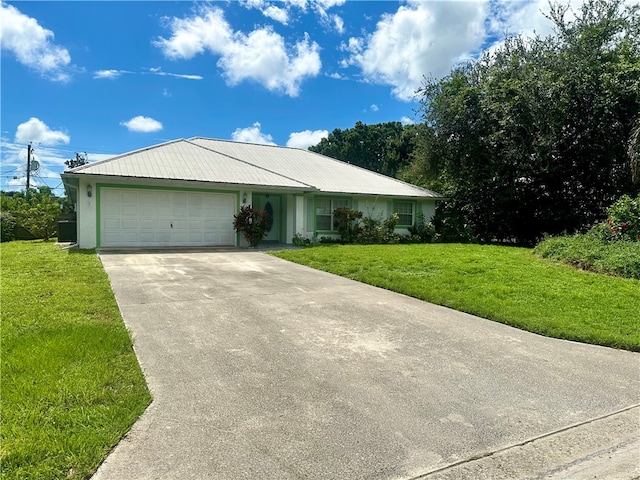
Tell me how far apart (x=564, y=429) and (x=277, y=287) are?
545 cm

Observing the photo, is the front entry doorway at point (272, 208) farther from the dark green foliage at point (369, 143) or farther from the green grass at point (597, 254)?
the dark green foliage at point (369, 143)

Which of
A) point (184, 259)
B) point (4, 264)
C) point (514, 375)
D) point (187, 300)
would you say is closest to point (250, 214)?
point (184, 259)

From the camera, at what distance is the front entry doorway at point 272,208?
58.6 feet

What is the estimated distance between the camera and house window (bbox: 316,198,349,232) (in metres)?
17.7

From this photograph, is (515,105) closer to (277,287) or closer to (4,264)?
(277,287)

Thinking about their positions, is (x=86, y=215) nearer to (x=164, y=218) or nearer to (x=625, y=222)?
(x=164, y=218)

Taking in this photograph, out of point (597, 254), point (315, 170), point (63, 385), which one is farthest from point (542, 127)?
point (63, 385)

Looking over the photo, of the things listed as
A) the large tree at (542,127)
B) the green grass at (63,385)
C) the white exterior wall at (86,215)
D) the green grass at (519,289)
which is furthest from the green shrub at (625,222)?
the white exterior wall at (86,215)

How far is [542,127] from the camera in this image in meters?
16.8

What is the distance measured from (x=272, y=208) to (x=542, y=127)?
1193 centimetres

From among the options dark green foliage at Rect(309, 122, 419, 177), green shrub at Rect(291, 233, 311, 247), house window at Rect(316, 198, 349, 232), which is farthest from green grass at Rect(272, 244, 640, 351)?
dark green foliage at Rect(309, 122, 419, 177)

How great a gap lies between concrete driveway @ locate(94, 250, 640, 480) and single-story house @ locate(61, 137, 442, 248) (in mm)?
8438

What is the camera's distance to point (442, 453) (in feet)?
8.43

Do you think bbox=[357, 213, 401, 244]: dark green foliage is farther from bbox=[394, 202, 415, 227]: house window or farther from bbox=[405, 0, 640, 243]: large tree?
bbox=[405, 0, 640, 243]: large tree
